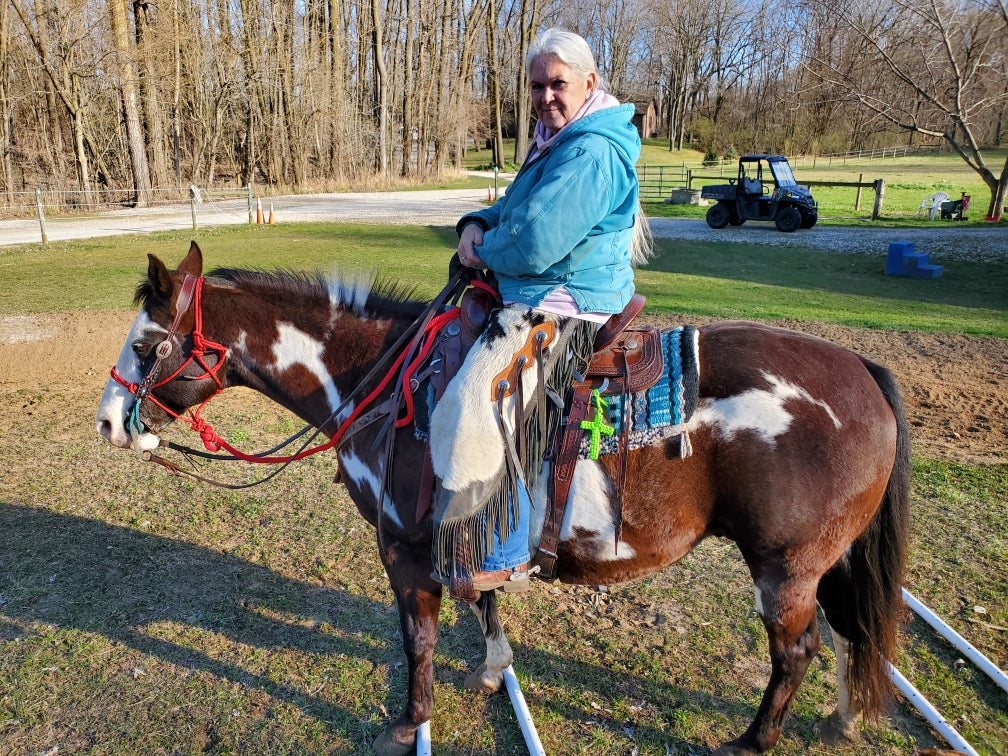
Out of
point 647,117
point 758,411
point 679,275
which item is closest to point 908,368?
point 758,411

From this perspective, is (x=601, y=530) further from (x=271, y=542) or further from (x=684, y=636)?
(x=271, y=542)

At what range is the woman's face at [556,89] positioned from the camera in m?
2.34

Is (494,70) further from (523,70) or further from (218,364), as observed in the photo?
(218,364)

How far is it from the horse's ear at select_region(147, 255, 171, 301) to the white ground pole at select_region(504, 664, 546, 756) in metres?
2.42

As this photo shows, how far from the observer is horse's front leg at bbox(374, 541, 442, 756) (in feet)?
9.21

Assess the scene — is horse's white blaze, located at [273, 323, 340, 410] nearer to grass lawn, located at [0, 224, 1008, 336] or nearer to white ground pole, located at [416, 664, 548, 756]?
white ground pole, located at [416, 664, 548, 756]

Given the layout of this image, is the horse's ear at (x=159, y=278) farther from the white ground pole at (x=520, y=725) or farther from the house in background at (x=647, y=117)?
the house in background at (x=647, y=117)

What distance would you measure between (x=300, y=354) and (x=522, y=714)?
197 centimetres

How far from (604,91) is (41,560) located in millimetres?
4584

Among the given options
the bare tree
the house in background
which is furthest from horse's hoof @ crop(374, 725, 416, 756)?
the house in background

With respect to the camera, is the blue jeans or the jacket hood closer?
the jacket hood

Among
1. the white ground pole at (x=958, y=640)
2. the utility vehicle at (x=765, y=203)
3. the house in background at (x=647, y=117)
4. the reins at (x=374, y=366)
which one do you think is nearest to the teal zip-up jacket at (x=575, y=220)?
the reins at (x=374, y=366)

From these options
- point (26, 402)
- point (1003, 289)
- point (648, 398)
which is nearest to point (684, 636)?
point (648, 398)

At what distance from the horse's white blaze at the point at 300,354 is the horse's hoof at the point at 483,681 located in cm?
158
